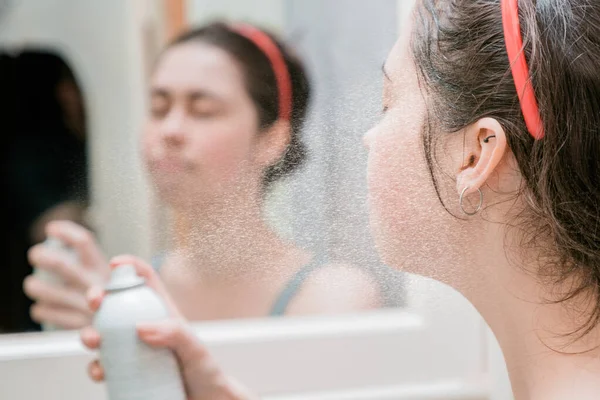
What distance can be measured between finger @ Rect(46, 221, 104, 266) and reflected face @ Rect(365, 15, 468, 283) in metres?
0.32

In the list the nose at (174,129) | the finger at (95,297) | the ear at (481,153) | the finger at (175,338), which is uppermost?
the nose at (174,129)

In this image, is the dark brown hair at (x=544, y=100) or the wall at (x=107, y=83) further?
the wall at (x=107, y=83)

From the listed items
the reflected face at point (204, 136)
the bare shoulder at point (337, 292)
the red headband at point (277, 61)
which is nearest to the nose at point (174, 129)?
the reflected face at point (204, 136)

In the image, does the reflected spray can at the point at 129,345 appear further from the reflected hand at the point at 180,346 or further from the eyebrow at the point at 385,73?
the eyebrow at the point at 385,73

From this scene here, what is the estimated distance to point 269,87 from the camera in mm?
689

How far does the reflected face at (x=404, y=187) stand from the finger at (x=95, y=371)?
0.33 meters

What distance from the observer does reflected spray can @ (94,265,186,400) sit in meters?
0.61

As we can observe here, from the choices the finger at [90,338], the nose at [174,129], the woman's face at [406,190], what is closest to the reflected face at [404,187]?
the woman's face at [406,190]

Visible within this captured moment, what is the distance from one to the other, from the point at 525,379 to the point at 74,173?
20.9 inches

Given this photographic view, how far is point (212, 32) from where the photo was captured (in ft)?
2.59

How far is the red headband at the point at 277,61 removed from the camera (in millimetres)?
684

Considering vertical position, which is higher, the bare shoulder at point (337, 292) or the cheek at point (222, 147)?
the cheek at point (222, 147)

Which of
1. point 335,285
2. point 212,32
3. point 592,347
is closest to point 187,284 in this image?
point 335,285

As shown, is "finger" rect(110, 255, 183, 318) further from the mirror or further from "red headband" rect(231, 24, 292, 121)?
"red headband" rect(231, 24, 292, 121)
